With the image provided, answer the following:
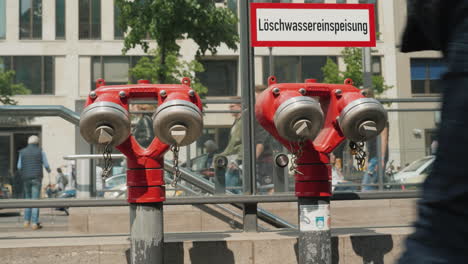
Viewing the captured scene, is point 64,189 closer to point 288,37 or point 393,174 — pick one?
point 288,37

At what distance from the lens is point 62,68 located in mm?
30859

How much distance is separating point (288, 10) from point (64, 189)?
2468 millimetres

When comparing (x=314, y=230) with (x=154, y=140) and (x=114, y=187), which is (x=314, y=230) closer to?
(x=154, y=140)

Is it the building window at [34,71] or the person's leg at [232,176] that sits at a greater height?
the building window at [34,71]

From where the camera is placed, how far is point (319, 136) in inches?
174

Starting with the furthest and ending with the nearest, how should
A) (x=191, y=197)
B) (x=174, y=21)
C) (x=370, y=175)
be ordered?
(x=174, y=21) → (x=370, y=175) → (x=191, y=197)

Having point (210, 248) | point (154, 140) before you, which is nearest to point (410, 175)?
point (210, 248)

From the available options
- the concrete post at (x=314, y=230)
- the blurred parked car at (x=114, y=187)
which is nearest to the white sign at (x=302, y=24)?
the concrete post at (x=314, y=230)

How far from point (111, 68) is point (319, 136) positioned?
27.7 m

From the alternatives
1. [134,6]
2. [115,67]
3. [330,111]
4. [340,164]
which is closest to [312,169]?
[330,111]

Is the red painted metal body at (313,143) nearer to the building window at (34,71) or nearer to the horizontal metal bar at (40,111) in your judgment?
the horizontal metal bar at (40,111)

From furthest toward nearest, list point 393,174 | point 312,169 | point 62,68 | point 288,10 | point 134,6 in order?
point 62,68, point 134,6, point 393,174, point 288,10, point 312,169

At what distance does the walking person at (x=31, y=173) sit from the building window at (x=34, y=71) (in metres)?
21.5

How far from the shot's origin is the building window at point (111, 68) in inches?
1175
